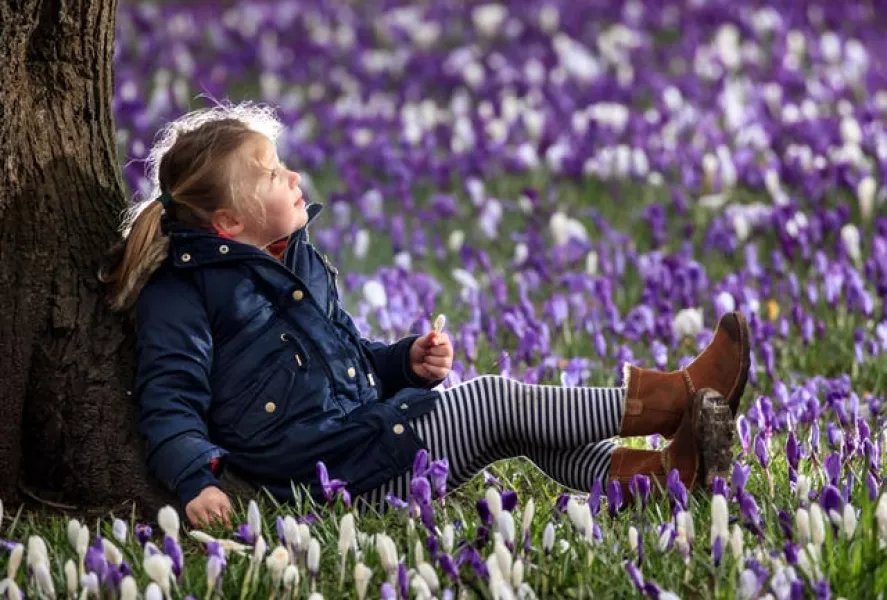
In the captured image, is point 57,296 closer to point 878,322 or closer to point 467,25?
point 878,322

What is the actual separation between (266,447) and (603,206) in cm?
481

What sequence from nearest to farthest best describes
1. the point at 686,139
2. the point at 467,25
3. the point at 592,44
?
the point at 686,139
the point at 592,44
the point at 467,25

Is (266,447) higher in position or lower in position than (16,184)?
lower

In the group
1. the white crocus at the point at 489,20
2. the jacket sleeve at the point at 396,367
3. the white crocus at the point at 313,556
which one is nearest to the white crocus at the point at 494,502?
the white crocus at the point at 313,556

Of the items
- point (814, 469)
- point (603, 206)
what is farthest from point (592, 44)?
point (814, 469)

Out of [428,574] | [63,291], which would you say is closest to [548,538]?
[428,574]

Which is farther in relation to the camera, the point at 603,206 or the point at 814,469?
the point at 603,206

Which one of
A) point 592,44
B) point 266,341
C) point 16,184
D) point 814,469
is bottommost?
point 814,469

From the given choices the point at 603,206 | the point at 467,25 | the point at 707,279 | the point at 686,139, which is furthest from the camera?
the point at 467,25

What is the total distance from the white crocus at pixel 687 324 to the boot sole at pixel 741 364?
1.83m

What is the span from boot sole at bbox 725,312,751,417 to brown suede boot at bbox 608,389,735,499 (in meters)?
0.13

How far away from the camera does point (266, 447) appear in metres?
4.54

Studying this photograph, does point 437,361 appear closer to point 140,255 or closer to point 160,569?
point 140,255

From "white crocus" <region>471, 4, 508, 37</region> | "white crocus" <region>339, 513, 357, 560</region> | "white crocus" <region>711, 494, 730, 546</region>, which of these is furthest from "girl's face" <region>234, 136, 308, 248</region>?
"white crocus" <region>471, 4, 508, 37</region>
